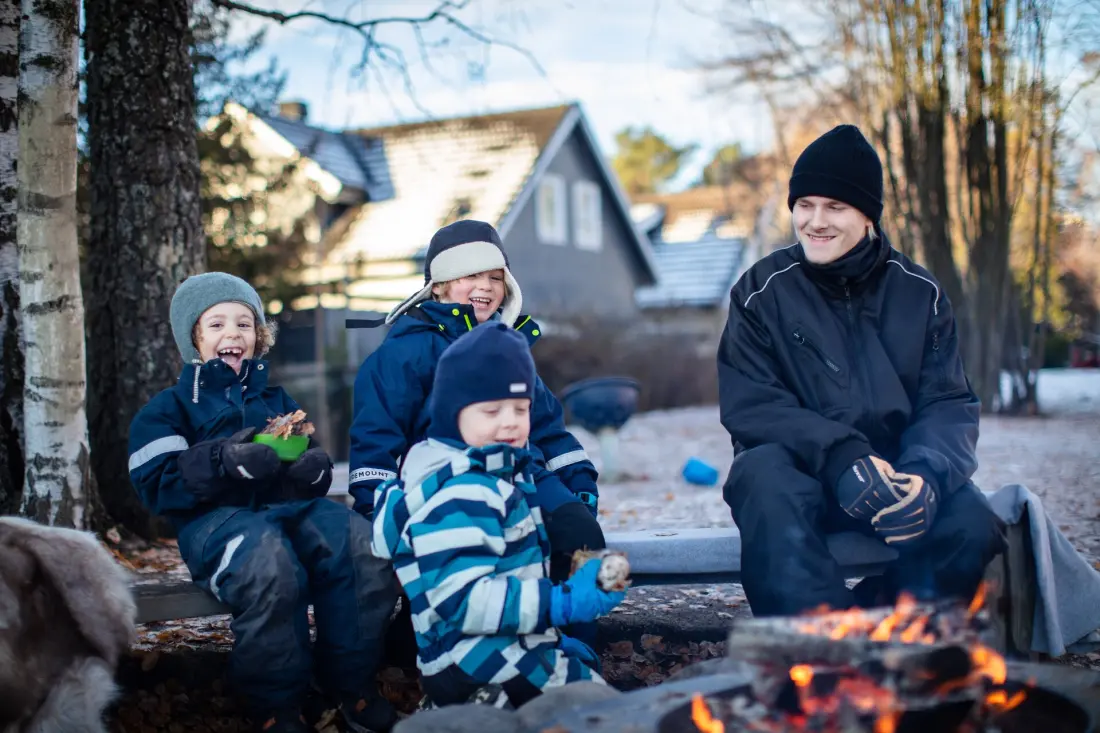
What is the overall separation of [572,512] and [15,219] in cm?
296

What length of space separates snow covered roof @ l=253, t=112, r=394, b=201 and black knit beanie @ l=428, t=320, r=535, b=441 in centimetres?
1482

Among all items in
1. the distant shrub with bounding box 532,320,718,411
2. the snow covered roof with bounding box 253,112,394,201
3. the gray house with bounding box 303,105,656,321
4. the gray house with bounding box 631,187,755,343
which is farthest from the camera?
the gray house with bounding box 631,187,755,343

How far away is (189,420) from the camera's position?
3.42 metres

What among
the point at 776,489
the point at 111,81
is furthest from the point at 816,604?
the point at 111,81

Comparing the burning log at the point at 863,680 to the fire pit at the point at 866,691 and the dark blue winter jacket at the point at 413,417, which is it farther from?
the dark blue winter jacket at the point at 413,417

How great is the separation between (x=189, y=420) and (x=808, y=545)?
80.0 inches

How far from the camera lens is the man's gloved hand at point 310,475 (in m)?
3.30

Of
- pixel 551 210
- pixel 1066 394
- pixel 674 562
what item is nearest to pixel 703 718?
pixel 674 562

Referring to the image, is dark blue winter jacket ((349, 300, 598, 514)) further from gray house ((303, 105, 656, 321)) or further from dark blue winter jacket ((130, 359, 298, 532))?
gray house ((303, 105, 656, 321))

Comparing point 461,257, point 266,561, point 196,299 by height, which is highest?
point 461,257

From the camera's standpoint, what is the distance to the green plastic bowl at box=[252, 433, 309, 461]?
3.22 meters

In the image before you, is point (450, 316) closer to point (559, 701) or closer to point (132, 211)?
point (559, 701)

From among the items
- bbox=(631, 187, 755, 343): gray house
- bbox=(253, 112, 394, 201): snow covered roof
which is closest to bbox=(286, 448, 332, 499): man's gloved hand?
bbox=(253, 112, 394, 201): snow covered roof

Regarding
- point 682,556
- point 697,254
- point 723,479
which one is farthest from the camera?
point 697,254
